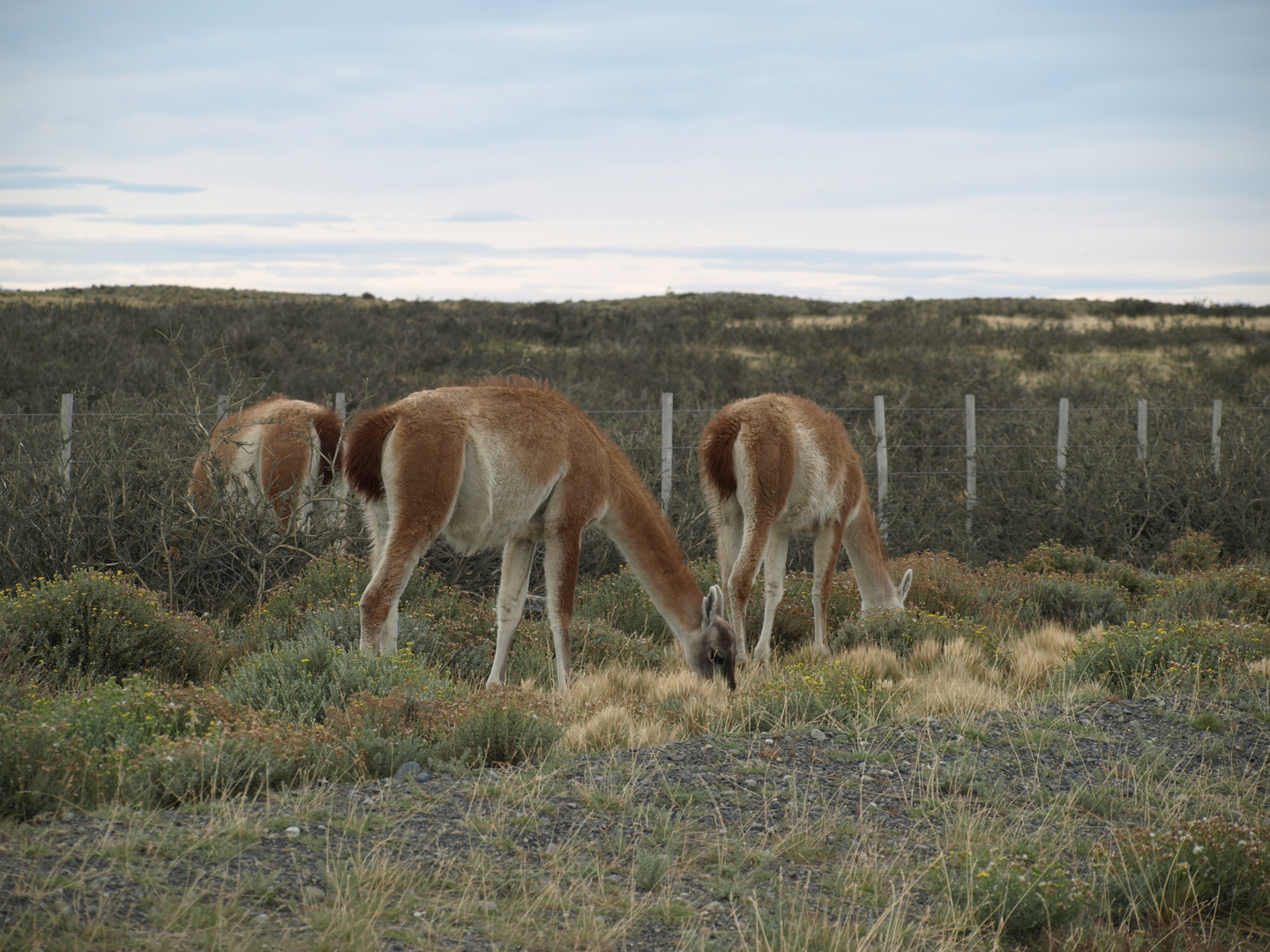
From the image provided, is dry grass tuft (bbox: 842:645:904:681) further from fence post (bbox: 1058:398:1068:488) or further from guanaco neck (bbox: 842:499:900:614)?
fence post (bbox: 1058:398:1068:488)

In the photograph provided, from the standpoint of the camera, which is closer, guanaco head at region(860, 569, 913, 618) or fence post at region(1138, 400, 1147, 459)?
guanaco head at region(860, 569, 913, 618)

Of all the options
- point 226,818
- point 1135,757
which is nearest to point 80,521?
point 226,818

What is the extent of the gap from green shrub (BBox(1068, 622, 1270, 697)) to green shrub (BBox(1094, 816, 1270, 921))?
2.74 meters

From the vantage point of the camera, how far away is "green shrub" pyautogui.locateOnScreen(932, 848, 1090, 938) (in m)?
3.51

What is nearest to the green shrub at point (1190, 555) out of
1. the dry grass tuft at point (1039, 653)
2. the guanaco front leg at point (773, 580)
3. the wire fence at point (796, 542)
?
the wire fence at point (796, 542)

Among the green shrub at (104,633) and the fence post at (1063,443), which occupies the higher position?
the fence post at (1063,443)

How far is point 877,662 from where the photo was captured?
7.22m

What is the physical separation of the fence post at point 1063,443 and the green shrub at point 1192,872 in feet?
35.1

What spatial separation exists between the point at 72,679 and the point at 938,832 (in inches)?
201

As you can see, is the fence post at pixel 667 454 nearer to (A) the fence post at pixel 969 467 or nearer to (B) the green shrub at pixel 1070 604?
(B) the green shrub at pixel 1070 604

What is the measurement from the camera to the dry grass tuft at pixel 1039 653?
696cm

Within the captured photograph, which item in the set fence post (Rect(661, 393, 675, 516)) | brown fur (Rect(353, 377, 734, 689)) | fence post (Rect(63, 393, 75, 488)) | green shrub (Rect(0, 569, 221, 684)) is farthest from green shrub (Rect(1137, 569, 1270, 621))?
fence post (Rect(63, 393, 75, 488))

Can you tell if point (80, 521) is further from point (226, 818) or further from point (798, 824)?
point (798, 824)

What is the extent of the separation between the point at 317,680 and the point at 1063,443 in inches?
472
